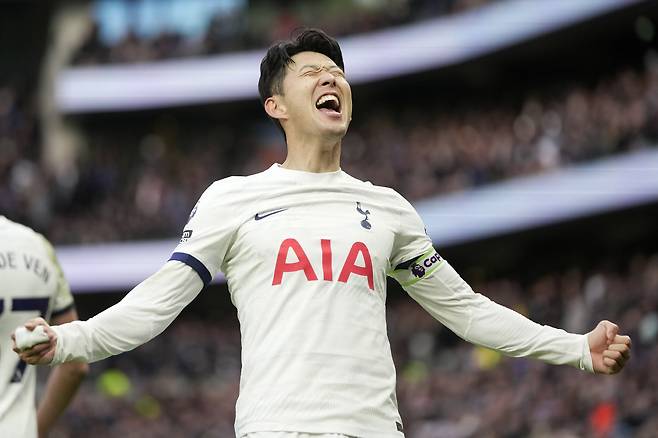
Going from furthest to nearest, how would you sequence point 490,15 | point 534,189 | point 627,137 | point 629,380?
point 490,15 < point 534,189 < point 627,137 < point 629,380

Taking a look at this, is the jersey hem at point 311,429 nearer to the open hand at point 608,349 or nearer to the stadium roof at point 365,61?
the open hand at point 608,349

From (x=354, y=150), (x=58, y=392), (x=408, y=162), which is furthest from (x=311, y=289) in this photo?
(x=354, y=150)

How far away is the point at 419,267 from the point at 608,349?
2.49 ft

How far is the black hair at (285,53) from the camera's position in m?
5.02

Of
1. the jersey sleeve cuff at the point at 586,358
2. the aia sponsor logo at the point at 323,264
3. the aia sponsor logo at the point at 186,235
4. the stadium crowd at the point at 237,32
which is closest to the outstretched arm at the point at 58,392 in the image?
the aia sponsor logo at the point at 186,235

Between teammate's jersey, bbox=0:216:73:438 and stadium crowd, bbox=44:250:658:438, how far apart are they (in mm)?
7176

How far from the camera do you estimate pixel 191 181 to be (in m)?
28.0

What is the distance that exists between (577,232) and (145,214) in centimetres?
952

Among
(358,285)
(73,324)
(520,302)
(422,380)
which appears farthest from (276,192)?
(520,302)

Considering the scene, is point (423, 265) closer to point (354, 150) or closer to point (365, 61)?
point (354, 150)

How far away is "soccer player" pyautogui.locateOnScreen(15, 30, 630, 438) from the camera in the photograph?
177 inches

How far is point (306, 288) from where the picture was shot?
4594mm

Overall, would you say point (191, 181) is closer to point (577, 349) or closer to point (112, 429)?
point (112, 429)

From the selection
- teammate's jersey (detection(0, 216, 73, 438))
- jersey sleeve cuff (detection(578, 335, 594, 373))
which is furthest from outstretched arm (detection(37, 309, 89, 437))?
jersey sleeve cuff (detection(578, 335, 594, 373))
